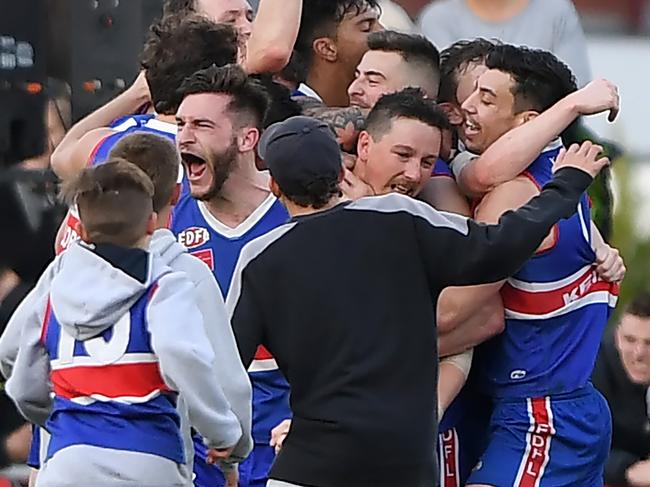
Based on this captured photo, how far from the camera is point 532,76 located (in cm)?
522

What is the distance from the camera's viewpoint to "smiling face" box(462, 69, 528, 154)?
519cm

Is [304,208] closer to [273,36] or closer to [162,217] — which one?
[162,217]

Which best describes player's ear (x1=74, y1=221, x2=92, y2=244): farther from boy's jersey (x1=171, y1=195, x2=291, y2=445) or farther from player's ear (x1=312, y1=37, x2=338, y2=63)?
player's ear (x1=312, y1=37, x2=338, y2=63)

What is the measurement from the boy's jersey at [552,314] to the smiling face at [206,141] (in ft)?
2.86

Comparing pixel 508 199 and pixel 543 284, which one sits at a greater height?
pixel 508 199

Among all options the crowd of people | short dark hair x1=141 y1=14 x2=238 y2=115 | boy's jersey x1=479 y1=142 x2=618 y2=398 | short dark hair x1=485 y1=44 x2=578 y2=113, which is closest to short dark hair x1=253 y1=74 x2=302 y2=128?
the crowd of people

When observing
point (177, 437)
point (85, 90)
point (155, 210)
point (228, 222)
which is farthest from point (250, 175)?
point (85, 90)

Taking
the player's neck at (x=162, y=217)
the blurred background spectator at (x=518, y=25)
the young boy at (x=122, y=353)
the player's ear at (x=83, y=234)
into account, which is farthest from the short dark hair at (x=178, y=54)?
the blurred background spectator at (x=518, y=25)

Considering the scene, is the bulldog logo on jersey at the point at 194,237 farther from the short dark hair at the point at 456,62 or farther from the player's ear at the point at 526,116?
the player's ear at the point at 526,116

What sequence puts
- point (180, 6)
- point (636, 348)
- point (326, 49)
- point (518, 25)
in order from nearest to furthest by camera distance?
point (326, 49)
point (180, 6)
point (518, 25)
point (636, 348)

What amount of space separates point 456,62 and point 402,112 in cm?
55

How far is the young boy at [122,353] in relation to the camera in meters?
4.44

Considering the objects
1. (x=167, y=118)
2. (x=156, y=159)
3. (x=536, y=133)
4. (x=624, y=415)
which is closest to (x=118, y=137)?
(x=167, y=118)

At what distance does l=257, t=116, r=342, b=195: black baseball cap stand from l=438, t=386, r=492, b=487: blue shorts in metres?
1.12
